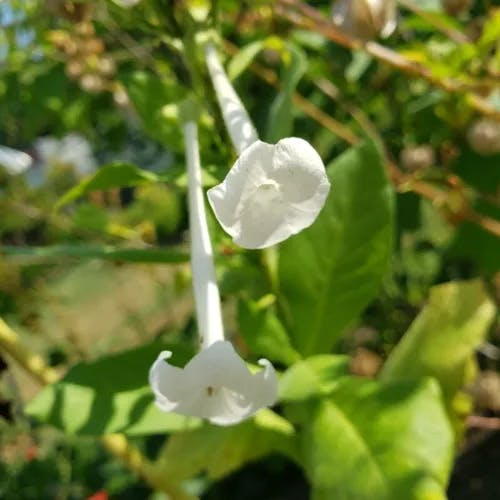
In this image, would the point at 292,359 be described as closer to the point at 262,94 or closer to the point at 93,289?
the point at 262,94

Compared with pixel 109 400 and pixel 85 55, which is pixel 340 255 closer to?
pixel 109 400

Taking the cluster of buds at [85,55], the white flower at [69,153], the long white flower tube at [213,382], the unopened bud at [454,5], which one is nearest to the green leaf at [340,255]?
the long white flower tube at [213,382]

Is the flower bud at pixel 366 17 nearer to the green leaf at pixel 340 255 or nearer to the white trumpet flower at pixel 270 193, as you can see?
the green leaf at pixel 340 255

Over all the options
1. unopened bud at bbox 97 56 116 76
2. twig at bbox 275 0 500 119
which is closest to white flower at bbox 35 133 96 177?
unopened bud at bbox 97 56 116 76

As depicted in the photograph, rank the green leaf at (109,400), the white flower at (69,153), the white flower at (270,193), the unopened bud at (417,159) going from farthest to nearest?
1. the white flower at (69,153)
2. the unopened bud at (417,159)
3. the green leaf at (109,400)
4. the white flower at (270,193)

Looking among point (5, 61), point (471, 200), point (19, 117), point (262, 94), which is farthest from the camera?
point (19, 117)

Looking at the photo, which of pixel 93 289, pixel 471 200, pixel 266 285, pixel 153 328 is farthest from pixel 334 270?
pixel 93 289

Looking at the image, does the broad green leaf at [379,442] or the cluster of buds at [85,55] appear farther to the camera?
the cluster of buds at [85,55]
